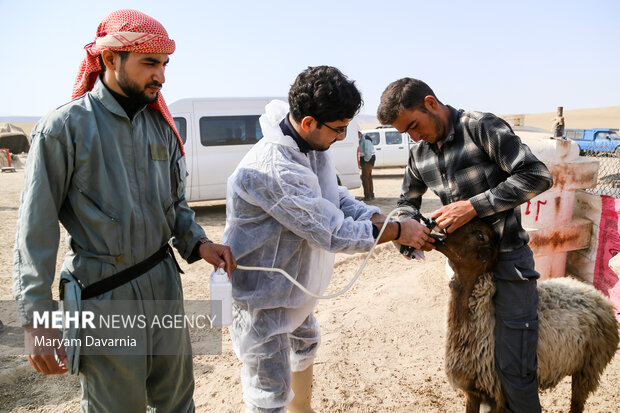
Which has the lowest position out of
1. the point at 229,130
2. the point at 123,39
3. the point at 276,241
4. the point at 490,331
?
the point at 490,331

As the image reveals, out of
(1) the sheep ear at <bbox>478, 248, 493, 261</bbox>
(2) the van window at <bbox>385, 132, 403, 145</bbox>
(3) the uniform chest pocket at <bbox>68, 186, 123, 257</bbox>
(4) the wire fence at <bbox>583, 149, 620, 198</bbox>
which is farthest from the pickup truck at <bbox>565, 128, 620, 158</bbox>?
(3) the uniform chest pocket at <bbox>68, 186, 123, 257</bbox>

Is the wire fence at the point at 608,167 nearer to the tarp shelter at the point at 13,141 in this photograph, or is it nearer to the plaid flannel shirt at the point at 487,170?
the plaid flannel shirt at the point at 487,170

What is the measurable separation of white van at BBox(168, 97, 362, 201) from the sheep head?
27.0 ft

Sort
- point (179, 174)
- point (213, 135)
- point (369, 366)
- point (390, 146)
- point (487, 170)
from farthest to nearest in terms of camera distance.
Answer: point (390, 146)
point (213, 135)
point (369, 366)
point (487, 170)
point (179, 174)

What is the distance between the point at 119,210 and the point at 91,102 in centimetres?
52

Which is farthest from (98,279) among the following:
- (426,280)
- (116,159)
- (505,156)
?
(426,280)

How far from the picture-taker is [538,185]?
2.37 meters

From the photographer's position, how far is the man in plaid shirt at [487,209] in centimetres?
255

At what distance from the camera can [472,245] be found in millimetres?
2621

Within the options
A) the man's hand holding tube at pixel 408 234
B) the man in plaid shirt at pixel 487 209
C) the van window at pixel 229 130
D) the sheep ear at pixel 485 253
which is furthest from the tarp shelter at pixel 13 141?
the sheep ear at pixel 485 253

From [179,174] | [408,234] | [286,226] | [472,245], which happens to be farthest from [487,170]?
[179,174]

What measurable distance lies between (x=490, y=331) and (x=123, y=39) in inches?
106

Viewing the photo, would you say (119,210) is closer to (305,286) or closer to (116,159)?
(116,159)

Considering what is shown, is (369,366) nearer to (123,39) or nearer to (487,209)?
(487,209)
